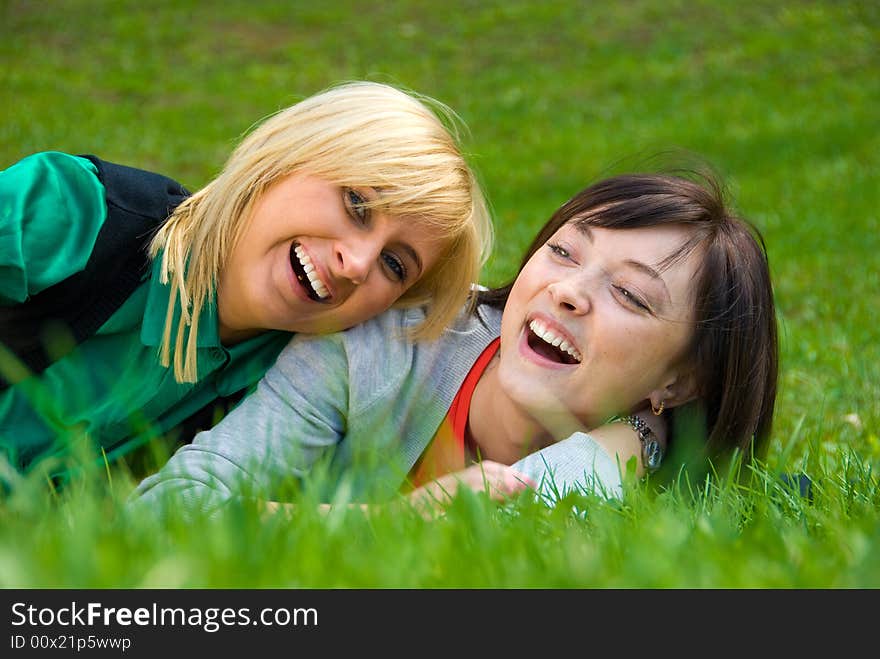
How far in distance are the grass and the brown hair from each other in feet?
0.84

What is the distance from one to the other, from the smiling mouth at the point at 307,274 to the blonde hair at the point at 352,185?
22 centimetres

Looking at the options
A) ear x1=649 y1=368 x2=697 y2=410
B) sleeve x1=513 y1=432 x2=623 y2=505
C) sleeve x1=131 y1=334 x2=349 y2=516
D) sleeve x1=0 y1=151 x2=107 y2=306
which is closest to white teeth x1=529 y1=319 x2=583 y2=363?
sleeve x1=513 y1=432 x2=623 y2=505

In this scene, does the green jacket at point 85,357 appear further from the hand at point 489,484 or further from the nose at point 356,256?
the hand at point 489,484

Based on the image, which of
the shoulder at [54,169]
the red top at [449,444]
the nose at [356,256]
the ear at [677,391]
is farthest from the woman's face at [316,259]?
the ear at [677,391]

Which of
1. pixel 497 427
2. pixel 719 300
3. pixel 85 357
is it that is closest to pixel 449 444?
pixel 497 427

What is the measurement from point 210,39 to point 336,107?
1450 cm

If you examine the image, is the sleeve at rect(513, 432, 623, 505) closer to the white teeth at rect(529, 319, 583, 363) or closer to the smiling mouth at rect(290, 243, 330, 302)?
the white teeth at rect(529, 319, 583, 363)

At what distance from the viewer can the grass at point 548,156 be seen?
182 centimetres

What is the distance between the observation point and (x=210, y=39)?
1748 centimetres

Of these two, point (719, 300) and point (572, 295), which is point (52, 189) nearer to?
point (572, 295)

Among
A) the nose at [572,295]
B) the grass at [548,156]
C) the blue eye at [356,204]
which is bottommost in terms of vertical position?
the grass at [548,156]

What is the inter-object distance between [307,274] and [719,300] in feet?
4.15
